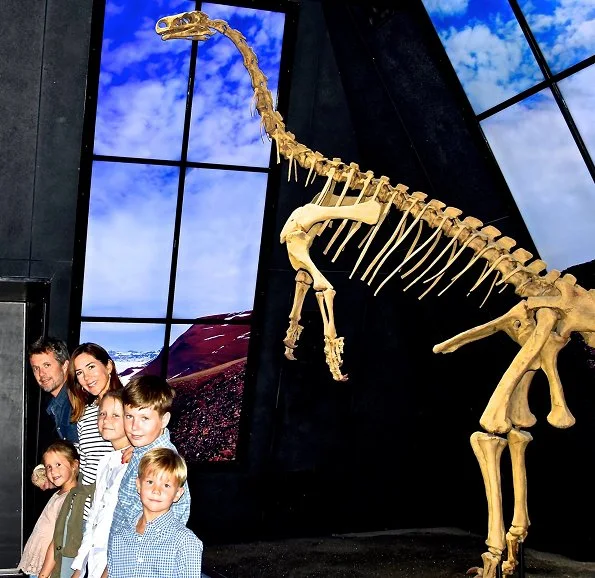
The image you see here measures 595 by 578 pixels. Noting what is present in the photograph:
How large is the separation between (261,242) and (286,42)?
73.5 inches

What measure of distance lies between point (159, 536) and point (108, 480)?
0.63 m

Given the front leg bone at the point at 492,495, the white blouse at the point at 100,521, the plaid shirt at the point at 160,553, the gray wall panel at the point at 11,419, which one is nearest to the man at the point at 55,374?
the white blouse at the point at 100,521

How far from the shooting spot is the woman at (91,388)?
4.50 m

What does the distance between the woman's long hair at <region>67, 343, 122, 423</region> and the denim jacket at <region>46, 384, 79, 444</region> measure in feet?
0.57

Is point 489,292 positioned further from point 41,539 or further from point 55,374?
point 41,539

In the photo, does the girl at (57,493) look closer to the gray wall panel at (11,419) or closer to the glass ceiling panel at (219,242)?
the gray wall panel at (11,419)

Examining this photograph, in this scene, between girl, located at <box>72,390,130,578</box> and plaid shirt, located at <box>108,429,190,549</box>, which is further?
girl, located at <box>72,390,130,578</box>

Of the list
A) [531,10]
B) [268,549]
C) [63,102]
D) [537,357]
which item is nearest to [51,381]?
[537,357]

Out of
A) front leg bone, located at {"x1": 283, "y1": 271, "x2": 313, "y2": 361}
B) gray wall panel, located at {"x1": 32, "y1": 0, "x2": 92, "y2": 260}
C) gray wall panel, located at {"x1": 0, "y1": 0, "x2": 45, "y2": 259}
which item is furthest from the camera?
gray wall panel, located at {"x1": 32, "y1": 0, "x2": 92, "y2": 260}

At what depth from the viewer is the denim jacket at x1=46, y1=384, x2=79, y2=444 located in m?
4.93

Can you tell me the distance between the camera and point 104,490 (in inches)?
157

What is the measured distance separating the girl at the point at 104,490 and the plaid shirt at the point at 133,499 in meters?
0.16

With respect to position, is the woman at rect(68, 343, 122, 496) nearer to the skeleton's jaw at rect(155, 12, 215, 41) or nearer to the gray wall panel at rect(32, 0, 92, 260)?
the skeleton's jaw at rect(155, 12, 215, 41)

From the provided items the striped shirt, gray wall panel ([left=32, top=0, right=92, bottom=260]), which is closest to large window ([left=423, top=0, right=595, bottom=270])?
gray wall panel ([left=32, top=0, right=92, bottom=260])
